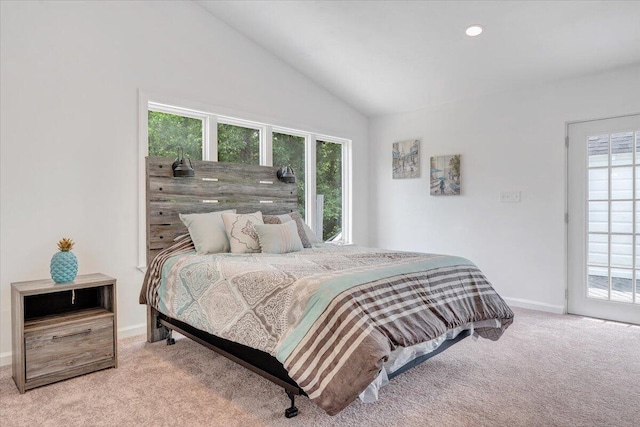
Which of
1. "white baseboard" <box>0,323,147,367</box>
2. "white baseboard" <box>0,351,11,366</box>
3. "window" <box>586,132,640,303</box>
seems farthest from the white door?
"white baseboard" <box>0,351,11,366</box>

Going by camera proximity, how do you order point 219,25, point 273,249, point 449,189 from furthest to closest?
point 449,189, point 219,25, point 273,249

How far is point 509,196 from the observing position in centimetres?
424

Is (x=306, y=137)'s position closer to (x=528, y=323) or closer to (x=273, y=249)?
(x=273, y=249)

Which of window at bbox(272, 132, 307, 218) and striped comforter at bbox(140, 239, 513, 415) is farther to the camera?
window at bbox(272, 132, 307, 218)

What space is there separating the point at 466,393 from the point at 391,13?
292 cm

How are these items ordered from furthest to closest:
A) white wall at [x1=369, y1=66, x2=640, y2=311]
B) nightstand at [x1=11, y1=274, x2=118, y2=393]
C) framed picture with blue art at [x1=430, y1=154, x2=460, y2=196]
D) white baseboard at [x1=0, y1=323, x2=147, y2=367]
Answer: framed picture with blue art at [x1=430, y1=154, x2=460, y2=196] → white wall at [x1=369, y1=66, x2=640, y2=311] → white baseboard at [x1=0, y1=323, x2=147, y2=367] → nightstand at [x1=11, y1=274, x2=118, y2=393]

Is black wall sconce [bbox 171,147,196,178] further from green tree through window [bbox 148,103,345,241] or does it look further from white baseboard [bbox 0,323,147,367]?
white baseboard [bbox 0,323,147,367]

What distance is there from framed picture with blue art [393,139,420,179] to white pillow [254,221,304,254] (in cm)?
235

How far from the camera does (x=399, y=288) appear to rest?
6.91 ft

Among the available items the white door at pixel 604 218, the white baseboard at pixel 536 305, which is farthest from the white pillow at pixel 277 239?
the white door at pixel 604 218

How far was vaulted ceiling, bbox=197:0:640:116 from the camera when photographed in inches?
121

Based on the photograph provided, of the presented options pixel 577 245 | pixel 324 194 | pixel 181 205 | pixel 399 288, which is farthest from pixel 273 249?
pixel 577 245

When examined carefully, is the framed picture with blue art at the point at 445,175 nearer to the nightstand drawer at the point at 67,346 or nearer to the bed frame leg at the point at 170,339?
the bed frame leg at the point at 170,339

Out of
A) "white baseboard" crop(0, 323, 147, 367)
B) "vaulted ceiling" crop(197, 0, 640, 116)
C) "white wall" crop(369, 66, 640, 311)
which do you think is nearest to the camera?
"vaulted ceiling" crop(197, 0, 640, 116)
